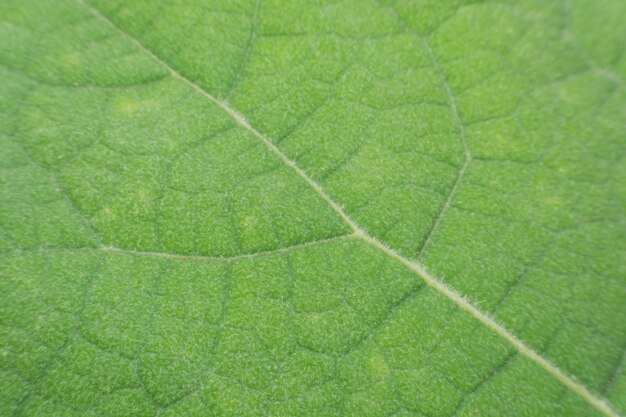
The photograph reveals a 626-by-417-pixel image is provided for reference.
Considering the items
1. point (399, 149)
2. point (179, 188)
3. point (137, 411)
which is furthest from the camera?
point (399, 149)

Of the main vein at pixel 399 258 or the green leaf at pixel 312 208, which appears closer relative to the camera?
the green leaf at pixel 312 208

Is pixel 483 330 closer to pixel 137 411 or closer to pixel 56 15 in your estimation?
pixel 137 411

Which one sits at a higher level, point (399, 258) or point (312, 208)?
point (312, 208)

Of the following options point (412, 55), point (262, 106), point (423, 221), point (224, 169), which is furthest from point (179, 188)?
point (412, 55)

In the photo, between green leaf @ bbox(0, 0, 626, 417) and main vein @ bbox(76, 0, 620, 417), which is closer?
green leaf @ bbox(0, 0, 626, 417)
